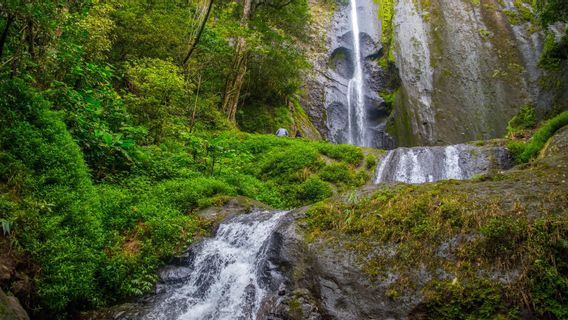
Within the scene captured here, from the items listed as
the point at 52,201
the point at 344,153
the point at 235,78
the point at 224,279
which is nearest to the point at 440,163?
the point at 344,153

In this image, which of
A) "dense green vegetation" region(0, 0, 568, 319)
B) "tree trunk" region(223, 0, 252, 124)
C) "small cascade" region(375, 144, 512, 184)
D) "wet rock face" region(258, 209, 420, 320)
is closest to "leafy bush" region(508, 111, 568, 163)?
"dense green vegetation" region(0, 0, 568, 319)

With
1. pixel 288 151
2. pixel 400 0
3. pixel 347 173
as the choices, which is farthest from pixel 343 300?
pixel 400 0

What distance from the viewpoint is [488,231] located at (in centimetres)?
450

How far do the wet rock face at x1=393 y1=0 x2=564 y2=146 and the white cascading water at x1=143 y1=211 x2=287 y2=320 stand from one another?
50.7 ft

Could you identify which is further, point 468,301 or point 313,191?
point 313,191

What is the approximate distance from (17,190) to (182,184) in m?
3.59

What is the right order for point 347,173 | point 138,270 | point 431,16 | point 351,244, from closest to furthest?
point 351,244 < point 138,270 < point 347,173 < point 431,16

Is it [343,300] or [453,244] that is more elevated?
[453,244]

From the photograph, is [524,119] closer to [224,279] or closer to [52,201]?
[224,279]

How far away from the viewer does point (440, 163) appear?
12.4 metres

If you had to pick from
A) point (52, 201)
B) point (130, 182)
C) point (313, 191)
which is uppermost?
point (130, 182)

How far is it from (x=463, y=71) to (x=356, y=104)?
632 cm

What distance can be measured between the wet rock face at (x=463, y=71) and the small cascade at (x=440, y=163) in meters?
7.39

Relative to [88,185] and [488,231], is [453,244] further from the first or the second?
[88,185]
